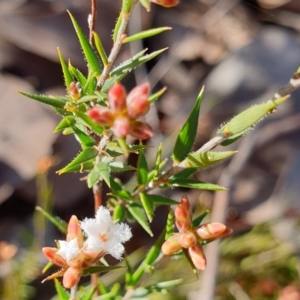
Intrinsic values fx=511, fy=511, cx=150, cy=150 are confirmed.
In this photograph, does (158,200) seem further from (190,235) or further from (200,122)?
(200,122)

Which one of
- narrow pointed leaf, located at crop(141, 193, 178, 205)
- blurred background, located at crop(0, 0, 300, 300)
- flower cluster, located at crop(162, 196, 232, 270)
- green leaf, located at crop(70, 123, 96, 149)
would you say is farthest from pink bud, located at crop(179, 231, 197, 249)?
blurred background, located at crop(0, 0, 300, 300)

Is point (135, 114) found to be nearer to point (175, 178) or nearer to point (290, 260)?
point (175, 178)

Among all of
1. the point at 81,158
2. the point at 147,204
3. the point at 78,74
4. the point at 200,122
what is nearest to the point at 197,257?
the point at 147,204

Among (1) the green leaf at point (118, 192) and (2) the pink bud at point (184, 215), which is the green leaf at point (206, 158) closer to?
(2) the pink bud at point (184, 215)

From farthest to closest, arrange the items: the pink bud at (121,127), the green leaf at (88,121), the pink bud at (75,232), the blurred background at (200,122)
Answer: the blurred background at (200,122) < the pink bud at (75,232) < the green leaf at (88,121) < the pink bud at (121,127)

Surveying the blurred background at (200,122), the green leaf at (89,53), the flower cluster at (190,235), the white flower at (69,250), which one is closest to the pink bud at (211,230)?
the flower cluster at (190,235)

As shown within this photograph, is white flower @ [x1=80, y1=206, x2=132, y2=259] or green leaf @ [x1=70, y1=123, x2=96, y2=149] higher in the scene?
green leaf @ [x1=70, y1=123, x2=96, y2=149]

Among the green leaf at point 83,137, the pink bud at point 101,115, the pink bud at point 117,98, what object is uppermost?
the pink bud at point 117,98

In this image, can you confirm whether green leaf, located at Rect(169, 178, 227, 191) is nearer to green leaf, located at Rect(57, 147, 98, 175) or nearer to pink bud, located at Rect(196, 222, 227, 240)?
pink bud, located at Rect(196, 222, 227, 240)
